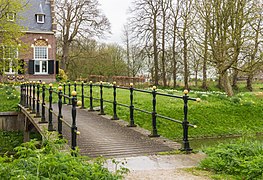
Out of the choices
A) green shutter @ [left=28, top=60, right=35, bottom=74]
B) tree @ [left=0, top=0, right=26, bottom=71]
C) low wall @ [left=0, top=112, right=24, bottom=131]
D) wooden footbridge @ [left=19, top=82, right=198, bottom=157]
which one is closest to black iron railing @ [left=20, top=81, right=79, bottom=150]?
wooden footbridge @ [left=19, top=82, right=198, bottom=157]

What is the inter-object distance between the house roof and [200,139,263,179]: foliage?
26.7 m

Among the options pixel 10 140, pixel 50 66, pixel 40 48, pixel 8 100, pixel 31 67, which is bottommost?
pixel 10 140

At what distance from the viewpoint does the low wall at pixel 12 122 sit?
15.5 metres

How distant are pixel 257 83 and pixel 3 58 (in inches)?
1230

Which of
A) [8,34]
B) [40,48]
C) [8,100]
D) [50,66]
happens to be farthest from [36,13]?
[8,100]

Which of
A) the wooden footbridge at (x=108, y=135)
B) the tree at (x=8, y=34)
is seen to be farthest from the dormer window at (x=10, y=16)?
the wooden footbridge at (x=108, y=135)

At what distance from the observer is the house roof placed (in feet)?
99.2

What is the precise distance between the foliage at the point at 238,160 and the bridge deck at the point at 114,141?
125cm

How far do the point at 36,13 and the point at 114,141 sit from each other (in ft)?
86.4

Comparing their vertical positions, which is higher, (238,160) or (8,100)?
(8,100)

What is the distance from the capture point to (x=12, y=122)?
51.2 ft

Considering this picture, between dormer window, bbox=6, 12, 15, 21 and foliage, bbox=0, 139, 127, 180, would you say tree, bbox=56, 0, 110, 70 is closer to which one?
dormer window, bbox=6, 12, 15, 21

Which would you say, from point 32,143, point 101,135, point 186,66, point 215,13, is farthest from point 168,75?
point 32,143

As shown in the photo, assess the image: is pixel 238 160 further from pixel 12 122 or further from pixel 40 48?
pixel 40 48
